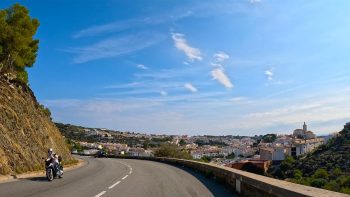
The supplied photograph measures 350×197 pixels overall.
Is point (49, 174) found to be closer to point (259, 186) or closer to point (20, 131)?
point (20, 131)

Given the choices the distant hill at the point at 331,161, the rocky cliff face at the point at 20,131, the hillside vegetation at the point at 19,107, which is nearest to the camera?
the rocky cliff face at the point at 20,131

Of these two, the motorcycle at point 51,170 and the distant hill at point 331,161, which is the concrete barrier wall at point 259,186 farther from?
the distant hill at point 331,161

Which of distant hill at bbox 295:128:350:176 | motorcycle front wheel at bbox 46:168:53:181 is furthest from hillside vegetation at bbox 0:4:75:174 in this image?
distant hill at bbox 295:128:350:176

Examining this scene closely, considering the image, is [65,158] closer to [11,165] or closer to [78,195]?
[11,165]

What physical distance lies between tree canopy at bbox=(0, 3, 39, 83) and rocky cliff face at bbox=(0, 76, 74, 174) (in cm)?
388

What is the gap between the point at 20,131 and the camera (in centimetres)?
2622

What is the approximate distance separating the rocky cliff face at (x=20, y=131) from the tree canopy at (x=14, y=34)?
3884 mm

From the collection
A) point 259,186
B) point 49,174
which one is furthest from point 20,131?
point 259,186

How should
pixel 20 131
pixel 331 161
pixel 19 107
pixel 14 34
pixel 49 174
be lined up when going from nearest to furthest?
pixel 49 174 → pixel 20 131 → pixel 19 107 → pixel 14 34 → pixel 331 161

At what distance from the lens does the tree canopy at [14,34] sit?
119ft

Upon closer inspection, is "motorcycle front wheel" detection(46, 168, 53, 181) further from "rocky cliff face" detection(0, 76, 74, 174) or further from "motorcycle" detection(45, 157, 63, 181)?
"rocky cliff face" detection(0, 76, 74, 174)

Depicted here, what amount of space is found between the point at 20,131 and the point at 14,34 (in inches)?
533

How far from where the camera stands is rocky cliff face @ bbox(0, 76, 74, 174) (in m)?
21.8

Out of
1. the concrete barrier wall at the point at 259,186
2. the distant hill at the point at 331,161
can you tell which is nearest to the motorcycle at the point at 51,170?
the concrete barrier wall at the point at 259,186
